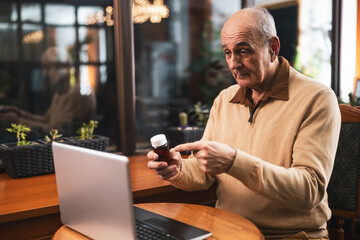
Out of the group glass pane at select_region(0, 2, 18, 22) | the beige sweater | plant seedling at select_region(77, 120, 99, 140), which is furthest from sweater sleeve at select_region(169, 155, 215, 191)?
glass pane at select_region(0, 2, 18, 22)

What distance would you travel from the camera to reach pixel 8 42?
83.5 inches

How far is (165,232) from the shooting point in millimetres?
1194

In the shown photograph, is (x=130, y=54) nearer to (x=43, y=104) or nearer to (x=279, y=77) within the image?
(x=43, y=104)

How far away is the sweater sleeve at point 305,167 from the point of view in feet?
4.12

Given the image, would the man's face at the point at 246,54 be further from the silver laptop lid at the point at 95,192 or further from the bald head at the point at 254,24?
the silver laptop lid at the point at 95,192

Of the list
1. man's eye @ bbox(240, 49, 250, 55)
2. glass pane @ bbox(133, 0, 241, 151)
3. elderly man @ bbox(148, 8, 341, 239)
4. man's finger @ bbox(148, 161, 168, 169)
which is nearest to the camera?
elderly man @ bbox(148, 8, 341, 239)

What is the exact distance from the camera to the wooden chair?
6.10 ft

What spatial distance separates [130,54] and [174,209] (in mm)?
1230

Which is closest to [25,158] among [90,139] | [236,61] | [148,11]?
[90,139]

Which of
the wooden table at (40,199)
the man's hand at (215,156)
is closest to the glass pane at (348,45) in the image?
the wooden table at (40,199)

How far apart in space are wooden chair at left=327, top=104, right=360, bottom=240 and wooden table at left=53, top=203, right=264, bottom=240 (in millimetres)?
769

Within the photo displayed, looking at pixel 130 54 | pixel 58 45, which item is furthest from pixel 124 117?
pixel 58 45

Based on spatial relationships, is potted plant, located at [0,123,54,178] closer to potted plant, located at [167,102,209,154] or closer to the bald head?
Result: potted plant, located at [167,102,209,154]

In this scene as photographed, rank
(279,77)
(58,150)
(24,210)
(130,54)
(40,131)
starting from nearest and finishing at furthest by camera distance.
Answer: (58,150) → (24,210) → (279,77) → (40,131) → (130,54)
